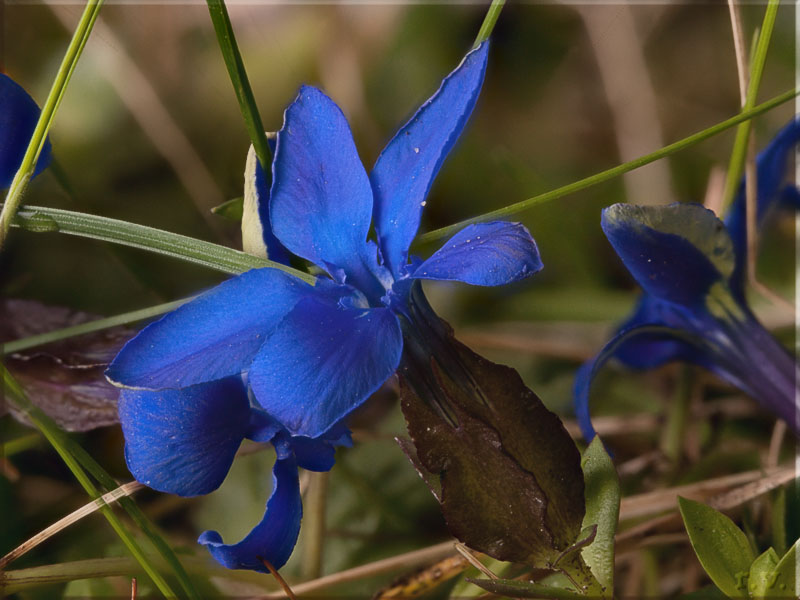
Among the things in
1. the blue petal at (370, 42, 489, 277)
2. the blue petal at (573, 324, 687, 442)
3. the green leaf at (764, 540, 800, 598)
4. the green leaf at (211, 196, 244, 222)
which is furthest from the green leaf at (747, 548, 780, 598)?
the green leaf at (211, 196, 244, 222)

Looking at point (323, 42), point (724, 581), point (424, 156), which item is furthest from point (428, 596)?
point (323, 42)

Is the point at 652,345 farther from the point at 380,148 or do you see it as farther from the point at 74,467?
the point at 380,148

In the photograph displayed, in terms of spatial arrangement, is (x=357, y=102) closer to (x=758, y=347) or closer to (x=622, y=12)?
(x=622, y=12)

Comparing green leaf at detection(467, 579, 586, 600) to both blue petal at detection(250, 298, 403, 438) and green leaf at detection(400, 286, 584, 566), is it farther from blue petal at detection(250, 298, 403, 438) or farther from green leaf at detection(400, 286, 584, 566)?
blue petal at detection(250, 298, 403, 438)

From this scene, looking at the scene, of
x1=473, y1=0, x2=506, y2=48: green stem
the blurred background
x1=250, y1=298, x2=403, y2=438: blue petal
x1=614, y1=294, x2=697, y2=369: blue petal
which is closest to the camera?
x1=250, y1=298, x2=403, y2=438: blue petal

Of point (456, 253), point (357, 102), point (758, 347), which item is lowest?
point (758, 347)

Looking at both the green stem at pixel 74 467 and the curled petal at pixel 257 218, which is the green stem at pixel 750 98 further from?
the green stem at pixel 74 467
